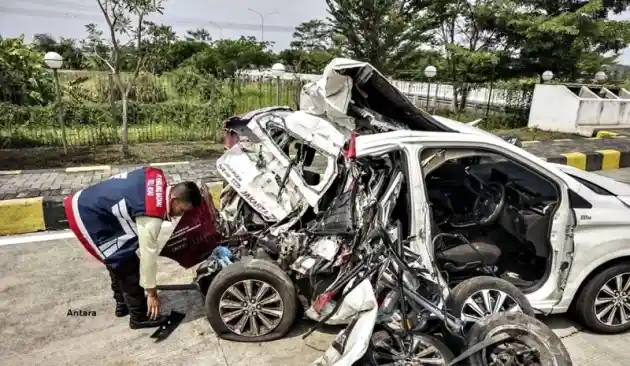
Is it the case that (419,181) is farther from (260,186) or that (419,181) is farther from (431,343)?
(260,186)

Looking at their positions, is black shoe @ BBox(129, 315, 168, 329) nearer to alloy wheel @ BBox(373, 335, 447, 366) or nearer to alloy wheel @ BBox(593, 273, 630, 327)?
alloy wheel @ BBox(373, 335, 447, 366)

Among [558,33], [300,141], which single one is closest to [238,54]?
[558,33]

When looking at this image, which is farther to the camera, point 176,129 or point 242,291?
point 176,129

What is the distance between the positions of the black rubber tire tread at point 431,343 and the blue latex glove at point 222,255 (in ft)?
3.87

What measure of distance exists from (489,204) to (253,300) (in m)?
1.92

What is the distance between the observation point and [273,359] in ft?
10.1

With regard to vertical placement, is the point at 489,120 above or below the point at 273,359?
above

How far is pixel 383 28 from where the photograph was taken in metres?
16.4

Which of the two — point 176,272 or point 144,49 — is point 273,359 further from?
point 144,49

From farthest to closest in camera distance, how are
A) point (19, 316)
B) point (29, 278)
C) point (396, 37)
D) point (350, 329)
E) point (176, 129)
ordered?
point (396, 37), point (176, 129), point (29, 278), point (19, 316), point (350, 329)

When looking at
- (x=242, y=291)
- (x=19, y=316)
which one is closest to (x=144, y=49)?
(x=19, y=316)

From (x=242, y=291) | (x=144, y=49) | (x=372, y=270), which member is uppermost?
(x=144, y=49)

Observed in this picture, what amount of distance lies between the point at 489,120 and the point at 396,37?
14.7ft

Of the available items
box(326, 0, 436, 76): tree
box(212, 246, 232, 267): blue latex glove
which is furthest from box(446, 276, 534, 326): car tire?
box(326, 0, 436, 76): tree
